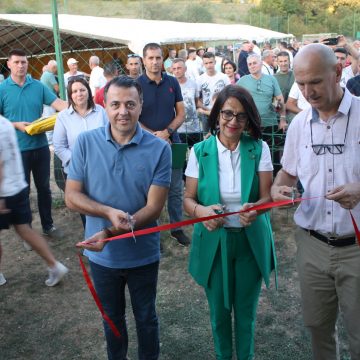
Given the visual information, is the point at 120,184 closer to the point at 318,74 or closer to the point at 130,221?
the point at 130,221

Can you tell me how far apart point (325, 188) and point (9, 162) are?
88.6 inches

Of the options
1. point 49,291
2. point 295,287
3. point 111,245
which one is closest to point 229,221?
point 111,245

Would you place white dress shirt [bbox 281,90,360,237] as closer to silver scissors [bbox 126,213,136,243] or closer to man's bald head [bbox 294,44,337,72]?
man's bald head [bbox 294,44,337,72]

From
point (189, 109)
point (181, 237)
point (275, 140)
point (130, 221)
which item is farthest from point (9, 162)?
point (275, 140)

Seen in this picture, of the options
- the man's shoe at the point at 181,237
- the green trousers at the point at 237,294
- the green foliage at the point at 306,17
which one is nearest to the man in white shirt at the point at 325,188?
the green trousers at the point at 237,294

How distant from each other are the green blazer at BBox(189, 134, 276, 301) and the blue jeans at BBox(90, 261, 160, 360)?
31 centimetres

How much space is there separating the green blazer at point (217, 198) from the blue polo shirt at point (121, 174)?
0.77ft

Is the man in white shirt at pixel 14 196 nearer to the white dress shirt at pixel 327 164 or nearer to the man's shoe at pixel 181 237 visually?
the man's shoe at pixel 181 237

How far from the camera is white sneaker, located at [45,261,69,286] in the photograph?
4.20 meters

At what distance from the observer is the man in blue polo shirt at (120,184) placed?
265 cm

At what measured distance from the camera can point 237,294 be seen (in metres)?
2.90

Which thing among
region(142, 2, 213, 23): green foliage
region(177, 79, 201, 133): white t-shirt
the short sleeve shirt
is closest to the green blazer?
region(177, 79, 201, 133): white t-shirt

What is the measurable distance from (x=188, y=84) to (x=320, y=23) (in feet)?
136

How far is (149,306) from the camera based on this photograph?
2.89m
